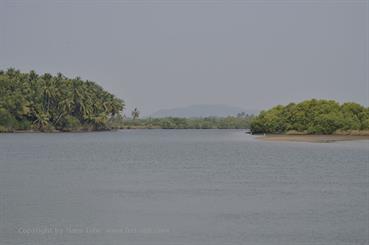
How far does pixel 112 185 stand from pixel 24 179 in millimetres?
7636

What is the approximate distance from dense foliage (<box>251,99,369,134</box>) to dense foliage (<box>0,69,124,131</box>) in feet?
169

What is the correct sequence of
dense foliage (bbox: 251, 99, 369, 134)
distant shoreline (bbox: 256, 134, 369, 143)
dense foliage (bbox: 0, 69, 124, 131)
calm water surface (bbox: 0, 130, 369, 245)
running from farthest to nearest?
dense foliage (bbox: 0, 69, 124, 131) < dense foliage (bbox: 251, 99, 369, 134) < distant shoreline (bbox: 256, 134, 369, 143) < calm water surface (bbox: 0, 130, 369, 245)

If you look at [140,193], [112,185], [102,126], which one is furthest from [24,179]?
[102,126]

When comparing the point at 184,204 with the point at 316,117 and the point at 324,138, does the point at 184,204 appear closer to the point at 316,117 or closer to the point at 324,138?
the point at 324,138

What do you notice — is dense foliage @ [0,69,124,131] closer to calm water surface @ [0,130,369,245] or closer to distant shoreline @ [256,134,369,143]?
distant shoreline @ [256,134,369,143]

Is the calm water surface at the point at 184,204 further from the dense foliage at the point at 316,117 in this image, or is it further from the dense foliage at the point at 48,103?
the dense foliage at the point at 48,103

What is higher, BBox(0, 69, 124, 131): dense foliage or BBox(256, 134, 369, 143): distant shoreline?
Result: BBox(0, 69, 124, 131): dense foliage

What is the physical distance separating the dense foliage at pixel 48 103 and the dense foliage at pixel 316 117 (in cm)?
5142

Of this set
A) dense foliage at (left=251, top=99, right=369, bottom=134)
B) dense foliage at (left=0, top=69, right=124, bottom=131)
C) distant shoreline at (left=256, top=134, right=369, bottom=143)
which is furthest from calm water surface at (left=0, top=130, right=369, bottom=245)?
dense foliage at (left=0, top=69, right=124, bottom=131)

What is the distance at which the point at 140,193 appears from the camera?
40.1m

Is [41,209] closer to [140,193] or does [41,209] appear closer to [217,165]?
[140,193]

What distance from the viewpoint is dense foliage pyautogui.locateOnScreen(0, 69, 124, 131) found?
6245 inches

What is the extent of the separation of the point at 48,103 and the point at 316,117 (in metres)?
68.7

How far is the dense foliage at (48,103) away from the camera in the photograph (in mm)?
158625
